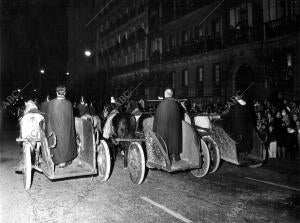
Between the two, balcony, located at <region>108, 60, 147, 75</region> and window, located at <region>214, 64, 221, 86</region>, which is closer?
window, located at <region>214, 64, 221, 86</region>

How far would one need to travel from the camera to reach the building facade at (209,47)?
1944 centimetres

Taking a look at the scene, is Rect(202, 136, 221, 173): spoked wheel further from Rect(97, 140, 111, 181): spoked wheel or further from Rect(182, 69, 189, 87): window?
Rect(182, 69, 189, 87): window

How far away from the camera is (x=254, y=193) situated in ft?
23.0

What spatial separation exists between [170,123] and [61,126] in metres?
2.29

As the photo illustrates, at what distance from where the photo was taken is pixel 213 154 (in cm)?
866

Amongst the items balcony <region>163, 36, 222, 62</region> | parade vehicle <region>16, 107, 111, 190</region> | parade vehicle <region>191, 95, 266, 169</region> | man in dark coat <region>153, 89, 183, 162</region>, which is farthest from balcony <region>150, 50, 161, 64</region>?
man in dark coat <region>153, 89, 183, 162</region>

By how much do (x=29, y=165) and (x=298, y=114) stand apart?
9403mm

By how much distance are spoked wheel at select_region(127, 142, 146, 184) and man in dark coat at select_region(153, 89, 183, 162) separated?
607mm

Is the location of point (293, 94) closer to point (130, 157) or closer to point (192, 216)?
point (130, 157)

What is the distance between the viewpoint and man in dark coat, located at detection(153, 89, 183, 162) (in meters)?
7.48

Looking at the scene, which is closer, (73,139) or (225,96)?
(73,139)

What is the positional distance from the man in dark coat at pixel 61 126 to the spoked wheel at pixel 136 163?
1450mm

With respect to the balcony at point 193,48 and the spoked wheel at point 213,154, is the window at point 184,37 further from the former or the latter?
the spoked wheel at point 213,154

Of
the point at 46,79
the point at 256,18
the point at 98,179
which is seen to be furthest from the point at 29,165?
the point at 46,79
